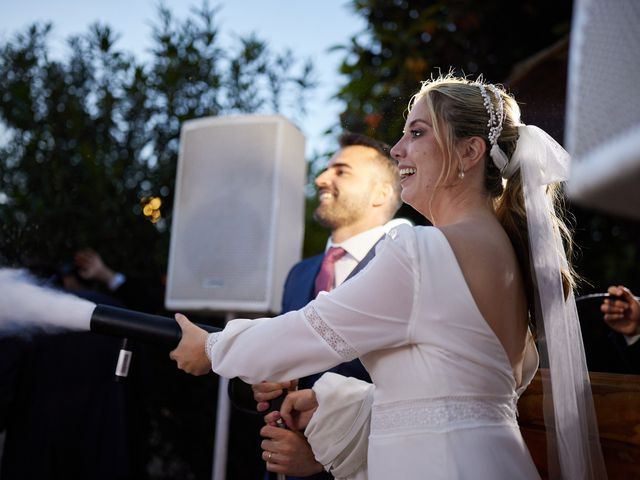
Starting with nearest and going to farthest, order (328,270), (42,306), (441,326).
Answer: (441,326)
(42,306)
(328,270)

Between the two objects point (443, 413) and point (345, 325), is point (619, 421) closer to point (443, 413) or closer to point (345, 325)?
point (443, 413)

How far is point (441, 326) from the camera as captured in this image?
1.61 meters

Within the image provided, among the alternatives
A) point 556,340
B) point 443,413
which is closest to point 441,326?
point 443,413

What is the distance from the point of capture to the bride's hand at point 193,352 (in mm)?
1933

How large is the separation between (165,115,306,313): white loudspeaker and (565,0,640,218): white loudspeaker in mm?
3173

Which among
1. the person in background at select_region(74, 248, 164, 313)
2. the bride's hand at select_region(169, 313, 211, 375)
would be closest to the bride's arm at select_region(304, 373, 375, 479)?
the bride's hand at select_region(169, 313, 211, 375)

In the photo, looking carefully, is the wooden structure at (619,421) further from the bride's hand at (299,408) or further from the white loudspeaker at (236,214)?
the white loudspeaker at (236,214)

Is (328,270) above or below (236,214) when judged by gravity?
below

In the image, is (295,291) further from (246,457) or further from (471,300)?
(246,457)

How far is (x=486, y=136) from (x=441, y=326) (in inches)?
25.5

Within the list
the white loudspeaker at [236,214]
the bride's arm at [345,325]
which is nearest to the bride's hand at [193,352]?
the bride's arm at [345,325]

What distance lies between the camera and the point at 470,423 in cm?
162

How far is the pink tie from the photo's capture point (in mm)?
3172

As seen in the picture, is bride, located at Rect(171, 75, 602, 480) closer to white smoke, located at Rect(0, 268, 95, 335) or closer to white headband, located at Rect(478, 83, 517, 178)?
white headband, located at Rect(478, 83, 517, 178)
